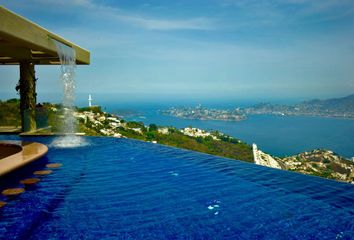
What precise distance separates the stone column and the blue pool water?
4705mm

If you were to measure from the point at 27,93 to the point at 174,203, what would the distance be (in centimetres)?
1004

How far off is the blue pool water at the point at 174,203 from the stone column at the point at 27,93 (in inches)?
185

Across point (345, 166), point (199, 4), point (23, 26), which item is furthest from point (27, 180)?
point (199, 4)

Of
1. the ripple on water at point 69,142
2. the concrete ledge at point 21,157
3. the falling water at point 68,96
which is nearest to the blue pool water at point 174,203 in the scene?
the concrete ledge at point 21,157

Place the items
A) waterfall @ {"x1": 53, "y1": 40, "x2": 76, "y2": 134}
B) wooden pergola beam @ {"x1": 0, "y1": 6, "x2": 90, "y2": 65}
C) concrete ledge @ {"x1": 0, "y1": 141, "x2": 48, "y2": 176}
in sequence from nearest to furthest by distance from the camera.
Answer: concrete ledge @ {"x1": 0, "y1": 141, "x2": 48, "y2": 176} < wooden pergola beam @ {"x1": 0, "y1": 6, "x2": 90, "y2": 65} < waterfall @ {"x1": 53, "y1": 40, "x2": 76, "y2": 134}

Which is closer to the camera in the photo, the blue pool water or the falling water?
the blue pool water

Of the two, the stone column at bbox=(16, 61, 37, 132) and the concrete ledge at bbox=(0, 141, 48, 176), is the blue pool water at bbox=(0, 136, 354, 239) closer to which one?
the concrete ledge at bbox=(0, 141, 48, 176)

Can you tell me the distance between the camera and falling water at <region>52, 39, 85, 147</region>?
1216 cm

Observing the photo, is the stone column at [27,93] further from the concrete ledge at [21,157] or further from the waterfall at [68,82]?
the concrete ledge at [21,157]

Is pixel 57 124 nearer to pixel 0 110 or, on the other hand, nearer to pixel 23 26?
pixel 0 110

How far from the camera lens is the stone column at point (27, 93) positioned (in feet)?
43.5

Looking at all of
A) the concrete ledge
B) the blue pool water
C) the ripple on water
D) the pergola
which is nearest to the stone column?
the pergola

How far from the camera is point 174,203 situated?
614cm

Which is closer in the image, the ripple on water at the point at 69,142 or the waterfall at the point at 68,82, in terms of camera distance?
the waterfall at the point at 68,82
